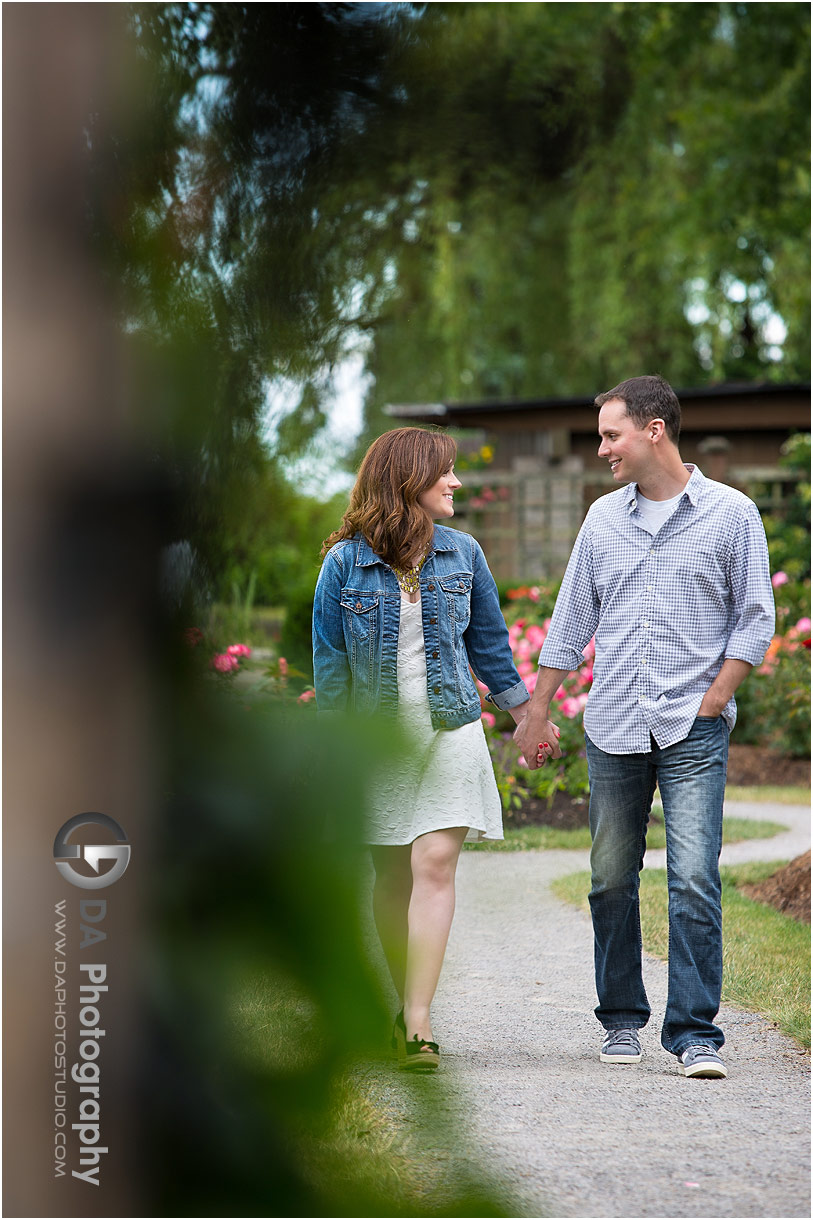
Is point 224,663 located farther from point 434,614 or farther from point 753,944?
point 753,944

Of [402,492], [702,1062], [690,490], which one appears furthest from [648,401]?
[702,1062]

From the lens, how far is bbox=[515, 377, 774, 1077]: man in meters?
3.41

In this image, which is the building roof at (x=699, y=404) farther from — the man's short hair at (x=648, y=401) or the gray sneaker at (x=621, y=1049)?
the gray sneaker at (x=621, y=1049)

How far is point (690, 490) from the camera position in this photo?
356 centimetres

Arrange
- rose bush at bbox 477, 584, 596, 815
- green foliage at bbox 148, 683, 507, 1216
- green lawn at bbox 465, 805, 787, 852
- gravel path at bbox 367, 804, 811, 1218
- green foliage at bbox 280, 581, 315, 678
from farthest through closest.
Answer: rose bush at bbox 477, 584, 596, 815
green lawn at bbox 465, 805, 787, 852
gravel path at bbox 367, 804, 811, 1218
green foliage at bbox 280, 581, 315, 678
green foliage at bbox 148, 683, 507, 1216

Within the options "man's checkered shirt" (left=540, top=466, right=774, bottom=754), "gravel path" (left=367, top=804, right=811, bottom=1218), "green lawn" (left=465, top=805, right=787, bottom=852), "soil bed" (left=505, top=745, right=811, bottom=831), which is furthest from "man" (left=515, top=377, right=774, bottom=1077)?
"soil bed" (left=505, top=745, right=811, bottom=831)

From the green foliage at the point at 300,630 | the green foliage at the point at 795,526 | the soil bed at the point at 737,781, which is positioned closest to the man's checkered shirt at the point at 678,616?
the green foliage at the point at 300,630

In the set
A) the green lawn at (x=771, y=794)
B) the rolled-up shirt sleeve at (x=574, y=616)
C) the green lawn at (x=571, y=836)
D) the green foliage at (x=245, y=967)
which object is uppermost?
the rolled-up shirt sleeve at (x=574, y=616)

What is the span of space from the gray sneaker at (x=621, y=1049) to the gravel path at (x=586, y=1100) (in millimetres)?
32

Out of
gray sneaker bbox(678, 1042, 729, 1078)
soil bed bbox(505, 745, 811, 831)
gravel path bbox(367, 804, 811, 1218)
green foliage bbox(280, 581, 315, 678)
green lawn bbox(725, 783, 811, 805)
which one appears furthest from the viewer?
green lawn bbox(725, 783, 811, 805)

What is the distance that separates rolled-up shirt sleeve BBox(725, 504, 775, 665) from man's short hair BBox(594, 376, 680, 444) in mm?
345

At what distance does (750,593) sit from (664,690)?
350mm

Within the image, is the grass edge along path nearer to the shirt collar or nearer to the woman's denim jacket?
the woman's denim jacket

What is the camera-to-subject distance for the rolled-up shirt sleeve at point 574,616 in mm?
3738
